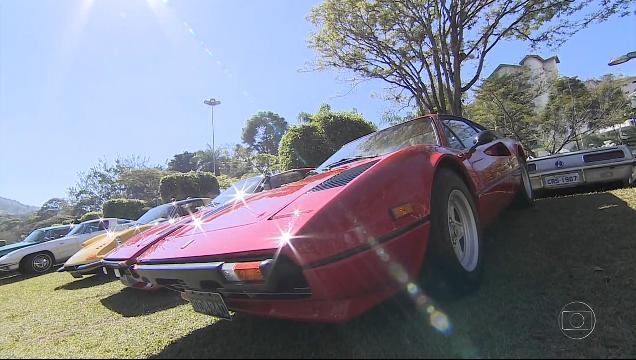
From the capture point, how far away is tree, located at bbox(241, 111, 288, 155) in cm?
6044

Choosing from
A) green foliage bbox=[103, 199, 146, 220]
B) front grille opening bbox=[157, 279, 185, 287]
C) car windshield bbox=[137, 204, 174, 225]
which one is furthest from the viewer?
green foliage bbox=[103, 199, 146, 220]

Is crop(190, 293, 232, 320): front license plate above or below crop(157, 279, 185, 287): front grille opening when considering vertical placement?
below

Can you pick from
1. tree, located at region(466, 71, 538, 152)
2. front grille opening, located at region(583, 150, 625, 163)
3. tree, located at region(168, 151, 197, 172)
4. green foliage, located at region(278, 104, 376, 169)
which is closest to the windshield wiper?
front grille opening, located at region(583, 150, 625, 163)

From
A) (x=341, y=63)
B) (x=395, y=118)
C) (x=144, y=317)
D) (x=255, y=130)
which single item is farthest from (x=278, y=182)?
(x=255, y=130)

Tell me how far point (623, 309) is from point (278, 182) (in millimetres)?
4261

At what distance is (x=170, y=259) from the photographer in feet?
7.00

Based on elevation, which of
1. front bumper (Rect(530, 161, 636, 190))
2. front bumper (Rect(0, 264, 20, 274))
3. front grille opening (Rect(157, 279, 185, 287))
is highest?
front grille opening (Rect(157, 279, 185, 287))

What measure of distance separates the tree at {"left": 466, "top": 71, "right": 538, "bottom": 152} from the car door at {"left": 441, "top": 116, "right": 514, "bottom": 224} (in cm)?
1921

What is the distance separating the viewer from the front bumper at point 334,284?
1.59 meters

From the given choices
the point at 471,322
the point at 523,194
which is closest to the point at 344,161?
the point at 471,322

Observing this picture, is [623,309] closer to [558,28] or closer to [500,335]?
[500,335]

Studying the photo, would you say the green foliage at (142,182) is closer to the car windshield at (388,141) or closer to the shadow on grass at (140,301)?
the shadow on grass at (140,301)

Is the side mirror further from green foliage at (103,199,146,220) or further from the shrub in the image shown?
green foliage at (103,199,146,220)

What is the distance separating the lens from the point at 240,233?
1.98 m
